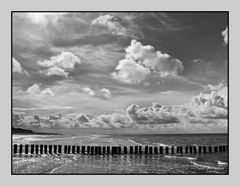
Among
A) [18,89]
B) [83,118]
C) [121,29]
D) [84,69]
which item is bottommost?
[83,118]

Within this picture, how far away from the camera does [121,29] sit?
12125 mm

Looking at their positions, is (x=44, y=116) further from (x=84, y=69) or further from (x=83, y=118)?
(x=84, y=69)

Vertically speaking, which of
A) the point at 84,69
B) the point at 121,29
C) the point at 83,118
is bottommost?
the point at 83,118

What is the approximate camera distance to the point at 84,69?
12.6m

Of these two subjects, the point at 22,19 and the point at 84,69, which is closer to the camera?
the point at 22,19

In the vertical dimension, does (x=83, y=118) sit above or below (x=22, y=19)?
below

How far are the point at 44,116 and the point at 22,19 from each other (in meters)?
3.66

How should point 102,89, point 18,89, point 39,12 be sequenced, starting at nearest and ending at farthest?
1. point 39,12
2. point 18,89
3. point 102,89

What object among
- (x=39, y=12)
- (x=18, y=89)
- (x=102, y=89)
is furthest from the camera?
(x=102, y=89)

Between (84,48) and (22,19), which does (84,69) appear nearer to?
(84,48)

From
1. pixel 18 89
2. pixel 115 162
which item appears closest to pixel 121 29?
pixel 18 89

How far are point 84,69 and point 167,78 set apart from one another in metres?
3.24

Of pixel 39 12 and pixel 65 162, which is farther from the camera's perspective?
pixel 65 162

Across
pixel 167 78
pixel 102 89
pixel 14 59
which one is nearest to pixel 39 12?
pixel 14 59
